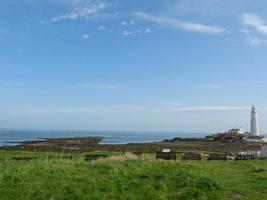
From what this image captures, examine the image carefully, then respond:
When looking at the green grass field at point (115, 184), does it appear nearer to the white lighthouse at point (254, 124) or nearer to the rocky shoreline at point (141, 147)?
the rocky shoreline at point (141, 147)

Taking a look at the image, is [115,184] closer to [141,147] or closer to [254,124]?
[141,147]

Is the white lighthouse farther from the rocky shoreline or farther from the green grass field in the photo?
the green grass field

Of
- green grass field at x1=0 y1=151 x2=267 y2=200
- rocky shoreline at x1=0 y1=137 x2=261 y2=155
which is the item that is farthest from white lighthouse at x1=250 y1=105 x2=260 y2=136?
green grass field at x1=0 y1=151 x2=267 y2=200

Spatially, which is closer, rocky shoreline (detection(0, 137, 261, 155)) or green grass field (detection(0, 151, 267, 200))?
green grass field (detection(0, 151, 267, 200))

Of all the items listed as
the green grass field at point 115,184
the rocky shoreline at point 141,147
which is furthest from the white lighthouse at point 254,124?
the green grass field at point 115,184

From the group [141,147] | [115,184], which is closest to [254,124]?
[141,147]

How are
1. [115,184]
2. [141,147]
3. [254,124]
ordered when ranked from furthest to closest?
[254,124]
[141,147]
[115,184]

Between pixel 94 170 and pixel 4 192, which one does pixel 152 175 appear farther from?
pixel 4 192

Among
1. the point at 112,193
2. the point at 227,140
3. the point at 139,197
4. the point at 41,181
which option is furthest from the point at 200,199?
the point at 227,140

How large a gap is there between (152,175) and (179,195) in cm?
324

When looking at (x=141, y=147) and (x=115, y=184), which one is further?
(x=141, y=147)

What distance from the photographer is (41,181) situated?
16.5m

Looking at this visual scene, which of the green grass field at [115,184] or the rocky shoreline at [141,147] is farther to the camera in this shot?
the rocky shoreline at [141,147]

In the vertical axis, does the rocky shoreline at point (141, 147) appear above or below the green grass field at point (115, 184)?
above
